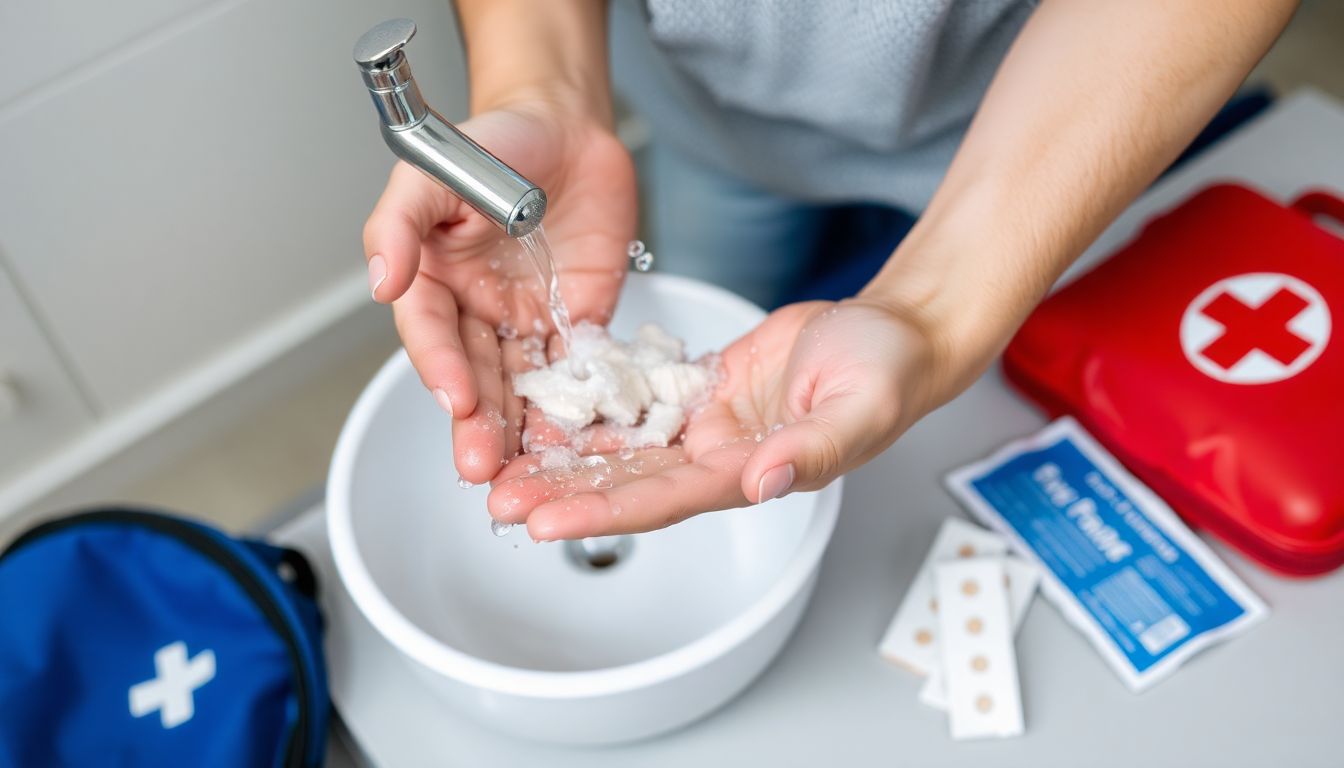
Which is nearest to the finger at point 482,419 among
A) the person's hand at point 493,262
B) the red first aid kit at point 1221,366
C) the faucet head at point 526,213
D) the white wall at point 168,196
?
the person's hand at point 493,262

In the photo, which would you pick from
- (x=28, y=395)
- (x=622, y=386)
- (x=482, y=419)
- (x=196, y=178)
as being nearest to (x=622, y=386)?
(x=622, y=386)

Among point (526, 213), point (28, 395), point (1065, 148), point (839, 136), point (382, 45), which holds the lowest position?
point (28, 395)

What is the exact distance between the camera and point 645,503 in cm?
65

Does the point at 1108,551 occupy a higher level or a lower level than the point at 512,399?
lower

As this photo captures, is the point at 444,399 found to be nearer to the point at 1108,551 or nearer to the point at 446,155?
the point at 446,155

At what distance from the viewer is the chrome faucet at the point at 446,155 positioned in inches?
24.1

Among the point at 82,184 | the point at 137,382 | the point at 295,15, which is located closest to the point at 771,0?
the point at 295,15

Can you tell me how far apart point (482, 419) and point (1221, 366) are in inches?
23.9

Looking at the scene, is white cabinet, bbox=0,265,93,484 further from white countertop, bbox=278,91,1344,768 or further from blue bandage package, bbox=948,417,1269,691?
blue bandage package, bbox=948,417,1269,691

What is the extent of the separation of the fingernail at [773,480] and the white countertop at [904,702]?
0.29 metres

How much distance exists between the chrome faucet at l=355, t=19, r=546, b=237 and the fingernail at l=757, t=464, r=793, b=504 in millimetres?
203

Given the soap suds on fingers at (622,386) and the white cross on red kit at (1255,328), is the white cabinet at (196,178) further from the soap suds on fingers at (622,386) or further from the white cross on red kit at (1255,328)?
the white cross on red kit at (1255,328)

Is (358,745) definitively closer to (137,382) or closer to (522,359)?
(522,359)

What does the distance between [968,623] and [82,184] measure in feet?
3.52
